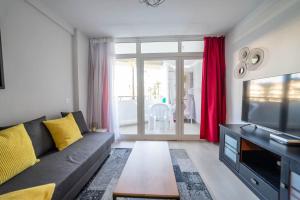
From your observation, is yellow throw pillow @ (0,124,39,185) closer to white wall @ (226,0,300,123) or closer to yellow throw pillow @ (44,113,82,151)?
yellow throw pillow @ (44,113,82,151)

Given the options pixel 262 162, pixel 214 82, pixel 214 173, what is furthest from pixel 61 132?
pixel 214 82

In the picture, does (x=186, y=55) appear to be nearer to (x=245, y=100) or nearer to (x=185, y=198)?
(x=245, y=100)

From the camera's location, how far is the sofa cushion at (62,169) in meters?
1.35

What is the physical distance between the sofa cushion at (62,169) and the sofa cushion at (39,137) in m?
0.13

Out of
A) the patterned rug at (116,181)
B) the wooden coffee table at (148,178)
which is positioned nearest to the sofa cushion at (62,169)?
the patterned rug at (116,181)

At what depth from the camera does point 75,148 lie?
7.04 feet

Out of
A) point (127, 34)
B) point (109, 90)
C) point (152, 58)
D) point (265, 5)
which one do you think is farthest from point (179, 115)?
point (265, 5)

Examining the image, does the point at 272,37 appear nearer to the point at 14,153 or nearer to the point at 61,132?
the point at 61,132

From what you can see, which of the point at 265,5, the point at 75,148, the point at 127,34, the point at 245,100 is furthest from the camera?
the point at 127,34

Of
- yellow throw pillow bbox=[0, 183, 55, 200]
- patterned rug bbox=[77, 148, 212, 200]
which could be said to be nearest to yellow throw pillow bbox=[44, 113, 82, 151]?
patterned rug bbox=[77, 148, 212, 200]

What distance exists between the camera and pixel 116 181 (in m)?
2.12

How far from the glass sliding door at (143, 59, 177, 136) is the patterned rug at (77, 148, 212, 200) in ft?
3.77

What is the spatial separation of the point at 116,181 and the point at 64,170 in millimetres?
773

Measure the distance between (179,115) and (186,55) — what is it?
4.70ft
